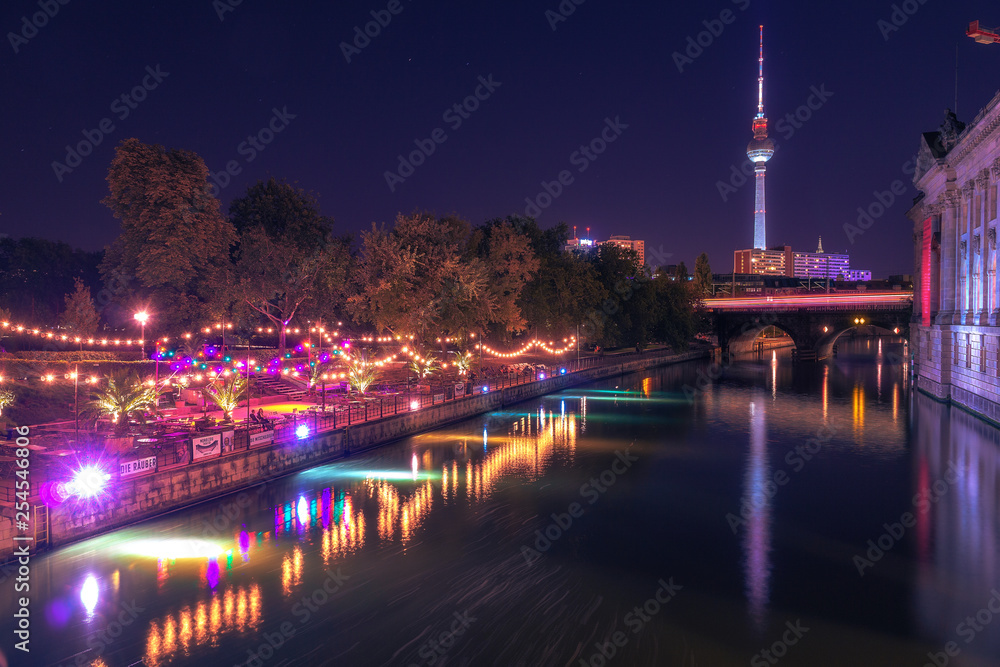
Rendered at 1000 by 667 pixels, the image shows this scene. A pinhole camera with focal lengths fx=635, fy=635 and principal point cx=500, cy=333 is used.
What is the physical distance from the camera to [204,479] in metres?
22.8

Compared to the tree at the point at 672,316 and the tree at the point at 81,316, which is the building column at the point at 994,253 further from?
the tree at the point at 81,316

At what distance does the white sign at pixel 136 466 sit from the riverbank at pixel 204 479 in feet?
0.70

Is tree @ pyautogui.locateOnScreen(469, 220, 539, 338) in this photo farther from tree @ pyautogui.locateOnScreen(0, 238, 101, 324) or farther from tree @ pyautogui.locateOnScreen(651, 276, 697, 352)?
tree @ pyautogui.locateOnScreen(0, 238, 101, 324)

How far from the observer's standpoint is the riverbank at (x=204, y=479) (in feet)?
60.6

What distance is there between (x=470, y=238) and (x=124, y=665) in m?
53.0

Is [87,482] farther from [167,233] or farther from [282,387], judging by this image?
[167,233]

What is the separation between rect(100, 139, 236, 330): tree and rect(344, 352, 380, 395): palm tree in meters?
13.3

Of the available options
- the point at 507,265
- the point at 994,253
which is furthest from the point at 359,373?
the point at 994,253

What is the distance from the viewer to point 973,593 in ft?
54.8

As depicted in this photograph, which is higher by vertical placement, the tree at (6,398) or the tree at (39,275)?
the tree at (39,275)

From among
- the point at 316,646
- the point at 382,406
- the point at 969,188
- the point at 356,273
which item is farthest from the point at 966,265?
the point at 316,646

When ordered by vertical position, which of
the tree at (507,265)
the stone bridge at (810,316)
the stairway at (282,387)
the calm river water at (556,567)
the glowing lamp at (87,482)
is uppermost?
the tree at (507,265)

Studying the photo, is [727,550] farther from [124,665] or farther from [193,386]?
[193,386]

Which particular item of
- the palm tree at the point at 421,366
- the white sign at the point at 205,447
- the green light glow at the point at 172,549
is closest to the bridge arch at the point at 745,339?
the palm tree at the point at 421,366
